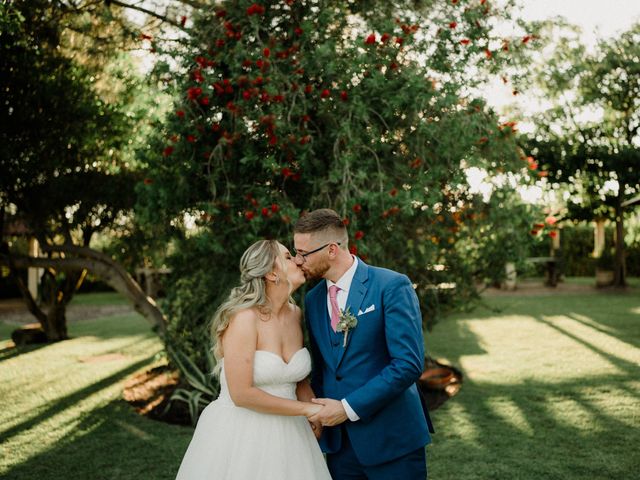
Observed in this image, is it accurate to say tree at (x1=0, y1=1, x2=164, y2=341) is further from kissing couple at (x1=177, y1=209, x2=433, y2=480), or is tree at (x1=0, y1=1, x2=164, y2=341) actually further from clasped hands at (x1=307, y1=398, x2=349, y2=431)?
clasped hands at (x1=307, y1=398, x2=349, y2=431)

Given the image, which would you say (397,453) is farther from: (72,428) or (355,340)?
(72,428)

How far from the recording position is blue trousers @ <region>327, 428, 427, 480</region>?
3072mm

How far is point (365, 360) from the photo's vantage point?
10.1 feet

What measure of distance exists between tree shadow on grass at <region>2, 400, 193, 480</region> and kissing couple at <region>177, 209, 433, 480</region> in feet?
8.14

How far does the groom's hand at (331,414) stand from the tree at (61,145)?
6263 mm

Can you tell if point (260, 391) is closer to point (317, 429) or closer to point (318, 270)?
point (317, 429)

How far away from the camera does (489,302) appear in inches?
736

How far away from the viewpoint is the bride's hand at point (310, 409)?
3.14 meters

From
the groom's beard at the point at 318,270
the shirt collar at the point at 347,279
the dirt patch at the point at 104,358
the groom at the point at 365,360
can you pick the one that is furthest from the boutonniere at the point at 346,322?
the dirt patch at the point at 104,358

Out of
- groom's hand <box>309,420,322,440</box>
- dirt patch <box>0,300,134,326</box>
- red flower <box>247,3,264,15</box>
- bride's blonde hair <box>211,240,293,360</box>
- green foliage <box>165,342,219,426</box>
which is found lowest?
dirt patch <box>0,300,134,326</box>

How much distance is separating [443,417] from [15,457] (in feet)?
14.6

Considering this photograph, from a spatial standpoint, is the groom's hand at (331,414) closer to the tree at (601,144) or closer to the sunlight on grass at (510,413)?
the sunlight on grass at (510,413)

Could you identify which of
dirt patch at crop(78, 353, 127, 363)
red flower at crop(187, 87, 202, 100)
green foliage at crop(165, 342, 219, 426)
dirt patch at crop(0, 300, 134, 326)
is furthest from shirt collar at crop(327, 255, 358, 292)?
dirt patch at crop(0, 300, 134, 326)

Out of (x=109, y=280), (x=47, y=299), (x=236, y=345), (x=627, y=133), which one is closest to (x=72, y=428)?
(x=109, y=280)
